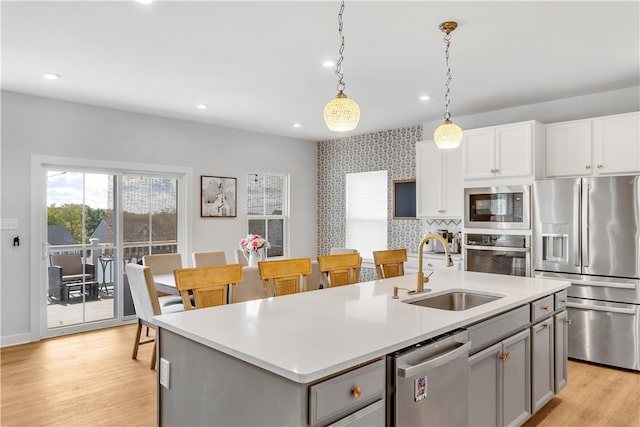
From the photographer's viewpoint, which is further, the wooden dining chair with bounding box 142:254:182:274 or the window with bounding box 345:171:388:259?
the window with bounding box 345:171:388:259

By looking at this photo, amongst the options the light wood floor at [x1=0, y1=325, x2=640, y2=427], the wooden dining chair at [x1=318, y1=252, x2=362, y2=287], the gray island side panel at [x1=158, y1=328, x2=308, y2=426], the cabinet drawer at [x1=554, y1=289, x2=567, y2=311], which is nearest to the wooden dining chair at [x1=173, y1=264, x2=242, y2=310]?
the gray island side panel at [x1=158, y1=328, x2=308, y2=426]

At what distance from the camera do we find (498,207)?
4504 millimetres

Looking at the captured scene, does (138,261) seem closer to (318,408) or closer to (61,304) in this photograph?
(61,304)

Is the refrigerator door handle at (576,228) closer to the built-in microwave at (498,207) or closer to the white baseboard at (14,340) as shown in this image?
the built-in microwave at (498,207)

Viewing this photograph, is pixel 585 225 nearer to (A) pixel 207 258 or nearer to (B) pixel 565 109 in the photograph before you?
(B) pixel 565 109

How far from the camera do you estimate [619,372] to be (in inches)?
146

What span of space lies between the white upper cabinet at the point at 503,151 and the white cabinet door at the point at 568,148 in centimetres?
13

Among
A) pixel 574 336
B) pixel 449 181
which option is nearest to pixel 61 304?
pixel 449 181

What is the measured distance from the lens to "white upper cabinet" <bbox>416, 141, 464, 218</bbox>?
16.9 ft

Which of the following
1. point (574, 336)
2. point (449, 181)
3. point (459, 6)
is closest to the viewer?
point (459, 6)

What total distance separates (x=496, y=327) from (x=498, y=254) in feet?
Answer: 8.10

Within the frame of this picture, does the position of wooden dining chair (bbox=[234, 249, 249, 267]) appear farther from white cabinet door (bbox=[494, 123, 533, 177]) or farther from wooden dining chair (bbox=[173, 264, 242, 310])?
white cabinet door (bbox=[494, 123, 533, 177])

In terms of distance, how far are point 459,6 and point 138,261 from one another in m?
4.57

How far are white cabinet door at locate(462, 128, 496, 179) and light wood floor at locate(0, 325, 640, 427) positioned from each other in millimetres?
2112
